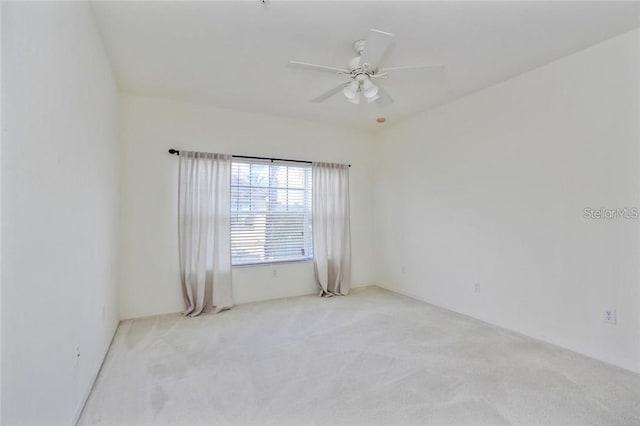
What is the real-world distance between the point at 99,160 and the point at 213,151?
1.65 meters

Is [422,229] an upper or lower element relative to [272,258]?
upper

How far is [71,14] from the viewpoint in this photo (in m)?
1.64

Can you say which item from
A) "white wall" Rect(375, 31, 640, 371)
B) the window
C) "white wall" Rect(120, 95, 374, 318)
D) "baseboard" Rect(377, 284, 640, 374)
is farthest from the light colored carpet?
the window

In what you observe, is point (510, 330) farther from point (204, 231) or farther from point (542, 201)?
point (204, 231)

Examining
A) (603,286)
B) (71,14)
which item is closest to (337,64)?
(71,14)

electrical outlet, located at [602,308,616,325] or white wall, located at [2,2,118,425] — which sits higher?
white wall, located at [2,2,118,425]

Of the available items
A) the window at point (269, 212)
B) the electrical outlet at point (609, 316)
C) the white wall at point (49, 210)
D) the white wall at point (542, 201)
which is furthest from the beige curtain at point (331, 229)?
the electrical outlet at point (609, 316)

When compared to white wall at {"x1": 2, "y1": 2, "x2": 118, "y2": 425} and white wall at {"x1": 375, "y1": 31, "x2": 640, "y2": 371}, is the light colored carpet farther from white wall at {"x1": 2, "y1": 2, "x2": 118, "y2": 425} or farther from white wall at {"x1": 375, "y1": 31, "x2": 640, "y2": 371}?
white wall at {"x1": 2, "y1": 2, "x2": 118, "y2": 425}

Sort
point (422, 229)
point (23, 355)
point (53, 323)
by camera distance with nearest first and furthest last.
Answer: point (23, 355) → point (53, 323) → point (422, 229)

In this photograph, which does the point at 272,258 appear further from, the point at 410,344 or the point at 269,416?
the point at 269,416

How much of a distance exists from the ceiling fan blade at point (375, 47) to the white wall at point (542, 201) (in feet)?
6.09

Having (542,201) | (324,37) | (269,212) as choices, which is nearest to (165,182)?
(269,212)

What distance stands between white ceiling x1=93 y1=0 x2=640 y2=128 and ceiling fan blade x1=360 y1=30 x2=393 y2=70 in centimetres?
30

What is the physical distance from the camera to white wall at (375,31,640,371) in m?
2.37
